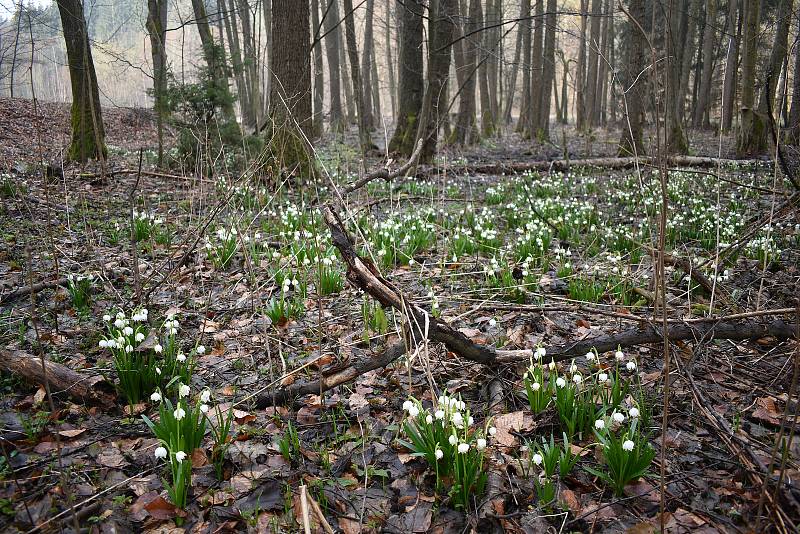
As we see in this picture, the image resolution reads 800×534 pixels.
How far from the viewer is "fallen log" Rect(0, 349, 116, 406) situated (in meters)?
2.68

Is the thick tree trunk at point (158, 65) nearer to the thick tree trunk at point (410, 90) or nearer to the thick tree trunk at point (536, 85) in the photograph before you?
the thick tree trunk at point (410, 90)

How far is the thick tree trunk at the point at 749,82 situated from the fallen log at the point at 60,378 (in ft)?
34.6

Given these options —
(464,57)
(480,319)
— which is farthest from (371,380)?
(464,57)

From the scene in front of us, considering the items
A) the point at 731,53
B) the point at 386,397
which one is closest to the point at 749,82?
the point at 731,53

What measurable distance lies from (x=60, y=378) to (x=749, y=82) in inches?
466

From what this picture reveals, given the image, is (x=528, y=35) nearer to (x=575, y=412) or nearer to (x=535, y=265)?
(x=535, y=265)

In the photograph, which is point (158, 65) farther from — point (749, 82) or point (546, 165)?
point (749, 82)

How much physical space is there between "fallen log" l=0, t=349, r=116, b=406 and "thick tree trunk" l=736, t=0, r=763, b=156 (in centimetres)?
1054

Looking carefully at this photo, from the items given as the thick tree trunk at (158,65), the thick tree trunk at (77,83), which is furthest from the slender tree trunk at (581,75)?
the thick tree trunk at (77,83)

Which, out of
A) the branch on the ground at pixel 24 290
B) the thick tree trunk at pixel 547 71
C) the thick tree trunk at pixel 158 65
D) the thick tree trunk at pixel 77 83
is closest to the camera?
the branch on the ground at pixel 24 290

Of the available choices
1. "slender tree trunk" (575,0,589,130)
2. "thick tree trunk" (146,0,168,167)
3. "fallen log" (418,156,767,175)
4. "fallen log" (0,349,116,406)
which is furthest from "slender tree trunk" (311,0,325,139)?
"slender tree trunk" (575,0,589,130)

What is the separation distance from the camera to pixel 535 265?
16.1 ft

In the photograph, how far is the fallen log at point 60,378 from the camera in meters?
2.68

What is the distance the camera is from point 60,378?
8.80ft
